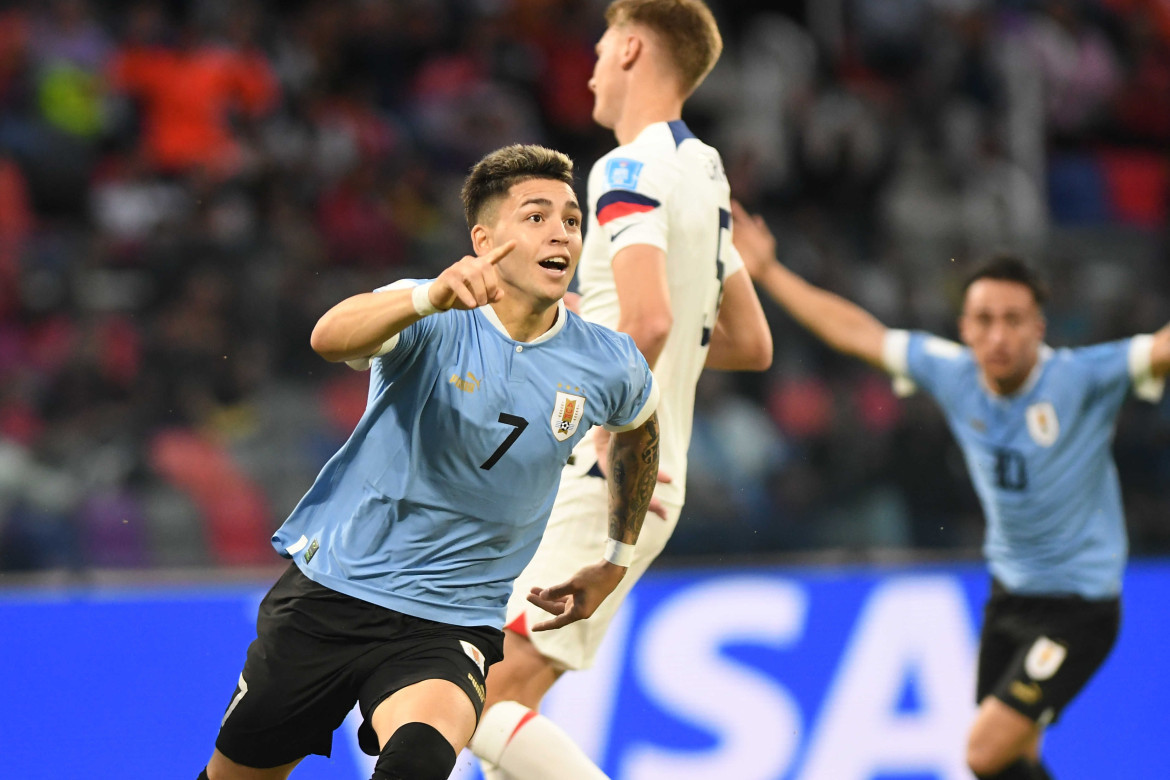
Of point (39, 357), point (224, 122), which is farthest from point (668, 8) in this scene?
point (224, 122)

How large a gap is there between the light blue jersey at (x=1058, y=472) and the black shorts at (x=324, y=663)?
3034mm

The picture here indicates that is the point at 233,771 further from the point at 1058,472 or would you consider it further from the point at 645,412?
the point at 1058,472

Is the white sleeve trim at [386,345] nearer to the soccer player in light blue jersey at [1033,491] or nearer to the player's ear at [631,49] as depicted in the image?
the player's ear at [631,49]

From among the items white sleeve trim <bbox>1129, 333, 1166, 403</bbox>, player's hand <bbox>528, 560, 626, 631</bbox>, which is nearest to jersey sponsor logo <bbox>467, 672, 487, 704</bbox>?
player's hand <bbox>528, 560, 626, 631</bbox>

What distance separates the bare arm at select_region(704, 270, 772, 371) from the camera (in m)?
4.55

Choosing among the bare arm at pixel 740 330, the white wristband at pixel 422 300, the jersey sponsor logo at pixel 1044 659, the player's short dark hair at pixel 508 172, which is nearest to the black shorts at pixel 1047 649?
the jersey sponsor logo at pixel 1044 659

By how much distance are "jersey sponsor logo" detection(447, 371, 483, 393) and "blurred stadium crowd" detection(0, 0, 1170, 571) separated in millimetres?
3559

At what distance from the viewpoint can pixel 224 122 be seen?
900 centimetres

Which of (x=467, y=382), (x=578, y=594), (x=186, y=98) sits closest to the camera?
(x=467, y=382)

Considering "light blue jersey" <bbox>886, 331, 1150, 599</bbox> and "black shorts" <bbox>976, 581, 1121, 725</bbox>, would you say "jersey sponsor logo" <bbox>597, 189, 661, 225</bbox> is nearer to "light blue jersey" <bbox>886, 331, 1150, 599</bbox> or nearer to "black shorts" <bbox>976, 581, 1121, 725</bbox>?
"light blue jersey" <bbox>886, 331, 1150, 599</bbox>

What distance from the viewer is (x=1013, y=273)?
5895 mm

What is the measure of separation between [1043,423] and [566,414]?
295 centimetres

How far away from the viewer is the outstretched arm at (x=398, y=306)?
2.94m

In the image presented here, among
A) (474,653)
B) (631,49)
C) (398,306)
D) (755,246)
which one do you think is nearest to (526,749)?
(474,653)
